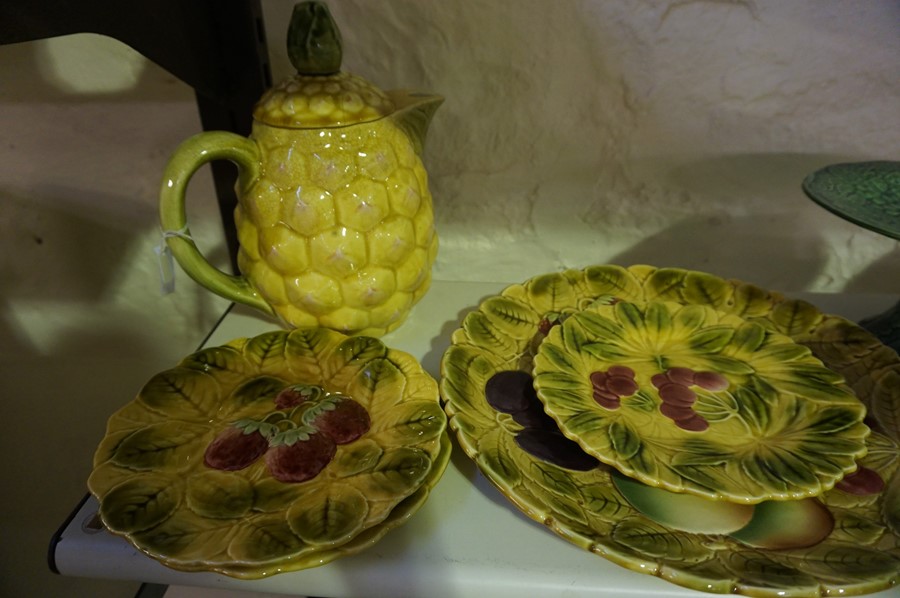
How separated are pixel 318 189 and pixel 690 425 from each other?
0.30m

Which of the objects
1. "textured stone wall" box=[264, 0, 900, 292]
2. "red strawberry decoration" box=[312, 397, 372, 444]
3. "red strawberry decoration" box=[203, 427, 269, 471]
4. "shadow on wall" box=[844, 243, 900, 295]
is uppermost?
"textured stone wall" box=[264, 0, 900, 292]

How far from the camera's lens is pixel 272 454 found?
387 mm

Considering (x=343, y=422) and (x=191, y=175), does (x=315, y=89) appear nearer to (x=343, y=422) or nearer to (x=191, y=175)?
(x=191, y=175)

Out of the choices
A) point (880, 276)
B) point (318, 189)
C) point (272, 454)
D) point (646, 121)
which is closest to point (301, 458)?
point (272, 454)

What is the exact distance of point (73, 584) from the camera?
2.75 ft

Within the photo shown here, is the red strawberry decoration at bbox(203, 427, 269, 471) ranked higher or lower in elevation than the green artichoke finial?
lower

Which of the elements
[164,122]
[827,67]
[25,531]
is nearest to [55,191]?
[164,122]

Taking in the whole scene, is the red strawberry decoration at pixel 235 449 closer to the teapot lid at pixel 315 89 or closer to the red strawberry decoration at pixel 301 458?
the red strawberry decoration at pixel 301 458

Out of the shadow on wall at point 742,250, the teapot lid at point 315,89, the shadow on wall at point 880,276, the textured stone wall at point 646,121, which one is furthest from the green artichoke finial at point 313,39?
the shadow on wall at point 880,276

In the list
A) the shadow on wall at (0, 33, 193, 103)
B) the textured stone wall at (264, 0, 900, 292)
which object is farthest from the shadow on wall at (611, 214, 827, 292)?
the shadow on wall at (0, 33, 193, 103)

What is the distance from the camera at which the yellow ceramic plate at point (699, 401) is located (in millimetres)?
368

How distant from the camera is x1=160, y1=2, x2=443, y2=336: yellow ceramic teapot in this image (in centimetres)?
42

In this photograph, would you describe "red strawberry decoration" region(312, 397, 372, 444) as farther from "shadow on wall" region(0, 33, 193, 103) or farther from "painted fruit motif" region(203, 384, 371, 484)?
"shadow on wall" region(0, 33, 193, 103)

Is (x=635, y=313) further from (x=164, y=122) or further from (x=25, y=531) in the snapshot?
(x=25, y=531)
